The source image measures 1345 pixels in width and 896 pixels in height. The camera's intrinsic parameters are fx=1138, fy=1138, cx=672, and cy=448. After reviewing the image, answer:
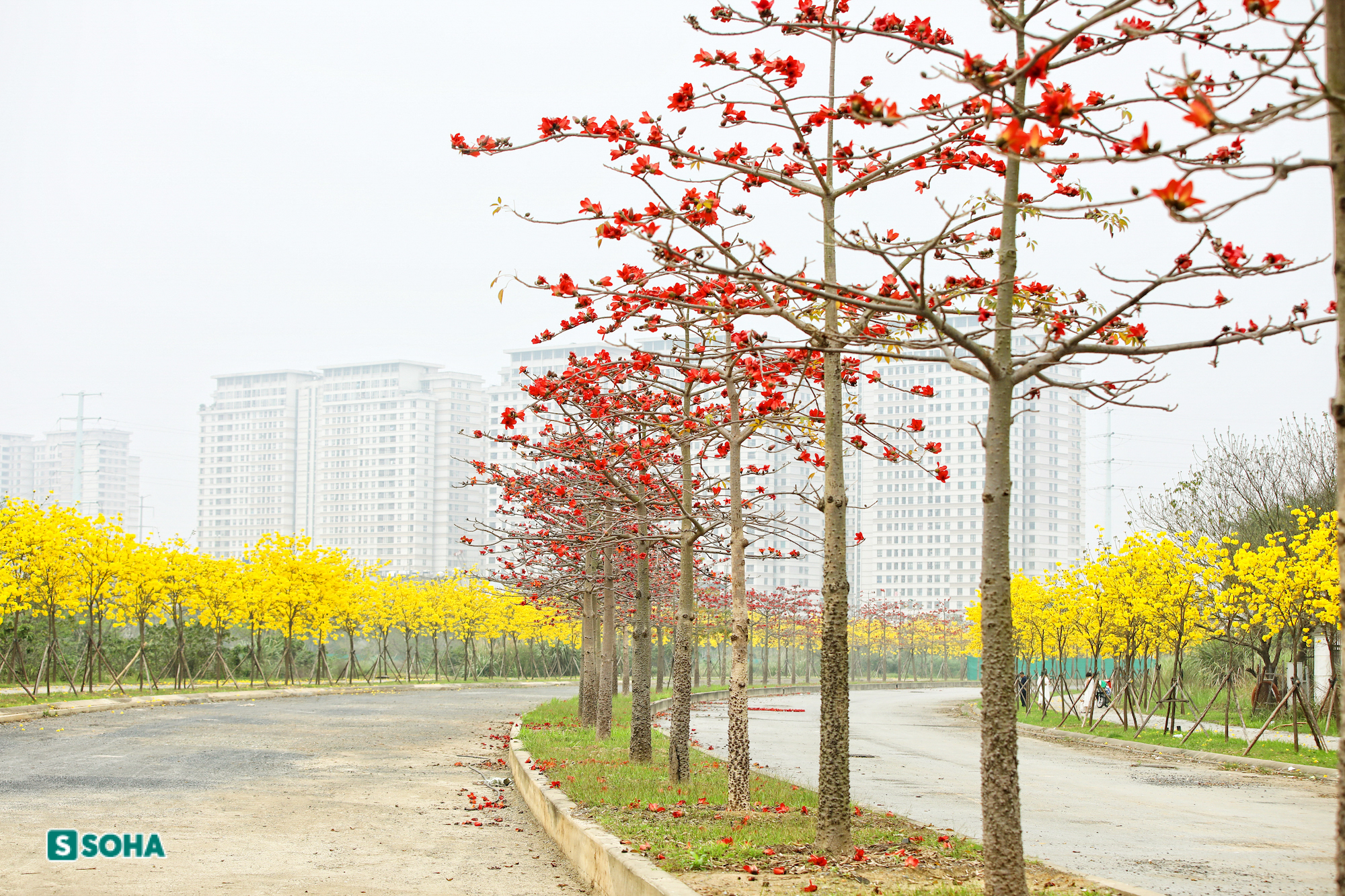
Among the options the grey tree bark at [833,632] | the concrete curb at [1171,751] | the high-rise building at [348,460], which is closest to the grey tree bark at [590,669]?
the concrete curb at [1171,751]

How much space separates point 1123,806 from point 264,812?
9239mm

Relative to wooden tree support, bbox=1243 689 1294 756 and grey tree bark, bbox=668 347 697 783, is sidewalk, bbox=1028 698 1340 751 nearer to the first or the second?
wooden tree support, bbox=1243 689 1294 756

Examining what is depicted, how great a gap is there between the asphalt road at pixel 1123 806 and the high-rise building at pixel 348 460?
361ft

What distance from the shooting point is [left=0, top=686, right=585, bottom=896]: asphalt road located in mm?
7891

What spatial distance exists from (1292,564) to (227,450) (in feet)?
497

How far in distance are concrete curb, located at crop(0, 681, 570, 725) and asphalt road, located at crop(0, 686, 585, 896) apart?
1015 mm

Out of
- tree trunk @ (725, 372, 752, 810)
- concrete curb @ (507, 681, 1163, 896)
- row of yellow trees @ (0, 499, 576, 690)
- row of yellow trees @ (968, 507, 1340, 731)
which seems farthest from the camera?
row of yellow trees @ (0, 499, 576, 690)

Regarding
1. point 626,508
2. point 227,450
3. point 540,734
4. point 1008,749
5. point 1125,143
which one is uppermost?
point 227,450

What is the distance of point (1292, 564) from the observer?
1852cm

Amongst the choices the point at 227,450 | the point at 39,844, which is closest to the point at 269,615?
the point at 39,844

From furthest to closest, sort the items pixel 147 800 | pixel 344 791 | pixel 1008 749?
pixel 344 791 → pixel 147 800 → pixel 1008 749

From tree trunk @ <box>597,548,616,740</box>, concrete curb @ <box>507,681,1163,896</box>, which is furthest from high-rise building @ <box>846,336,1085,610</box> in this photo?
concrete curb @ <box>507,681,1163,896</box>

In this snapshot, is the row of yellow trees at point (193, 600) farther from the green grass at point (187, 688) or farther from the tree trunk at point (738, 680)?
the tree trunk at point (738, 680)

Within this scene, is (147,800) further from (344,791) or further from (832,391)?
(832,391)
